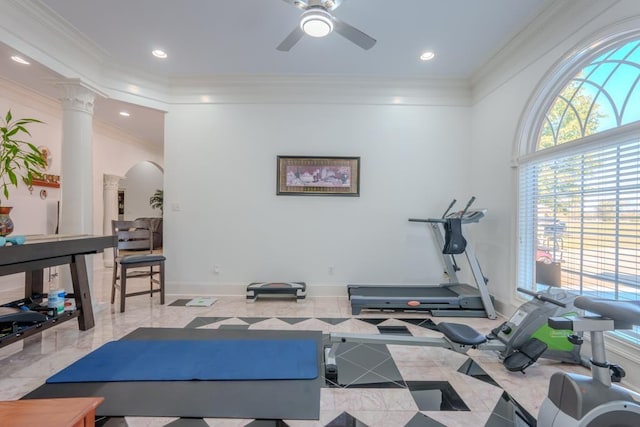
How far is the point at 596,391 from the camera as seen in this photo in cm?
135

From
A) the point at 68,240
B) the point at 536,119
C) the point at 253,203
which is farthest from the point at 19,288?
the point at 536,119

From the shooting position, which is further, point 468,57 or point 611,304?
point 468,57

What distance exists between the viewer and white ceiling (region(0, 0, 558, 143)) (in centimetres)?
269

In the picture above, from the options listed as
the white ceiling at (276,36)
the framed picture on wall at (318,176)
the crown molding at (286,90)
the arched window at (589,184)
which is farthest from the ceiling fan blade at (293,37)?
the arched window at (589,184)

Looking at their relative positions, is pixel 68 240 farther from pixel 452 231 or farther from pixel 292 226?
pixel 452 231

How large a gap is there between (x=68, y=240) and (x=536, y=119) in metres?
4.90

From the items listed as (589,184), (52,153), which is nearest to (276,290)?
(589,184)

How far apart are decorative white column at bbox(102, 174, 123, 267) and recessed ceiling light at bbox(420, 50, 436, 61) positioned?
20.6ft

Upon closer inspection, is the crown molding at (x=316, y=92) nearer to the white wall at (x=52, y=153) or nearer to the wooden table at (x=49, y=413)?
the white wall at (x=52, y=153)

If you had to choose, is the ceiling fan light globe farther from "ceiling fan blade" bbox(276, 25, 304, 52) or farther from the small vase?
the small vase

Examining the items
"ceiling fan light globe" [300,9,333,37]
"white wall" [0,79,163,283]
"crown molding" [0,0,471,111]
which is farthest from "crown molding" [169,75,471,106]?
"white wall" [0,79,163,283]

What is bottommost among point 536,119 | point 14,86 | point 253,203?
point 253,203

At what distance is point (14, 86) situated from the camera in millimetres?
3965

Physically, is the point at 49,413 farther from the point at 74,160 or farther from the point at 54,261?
the point at 74,160
